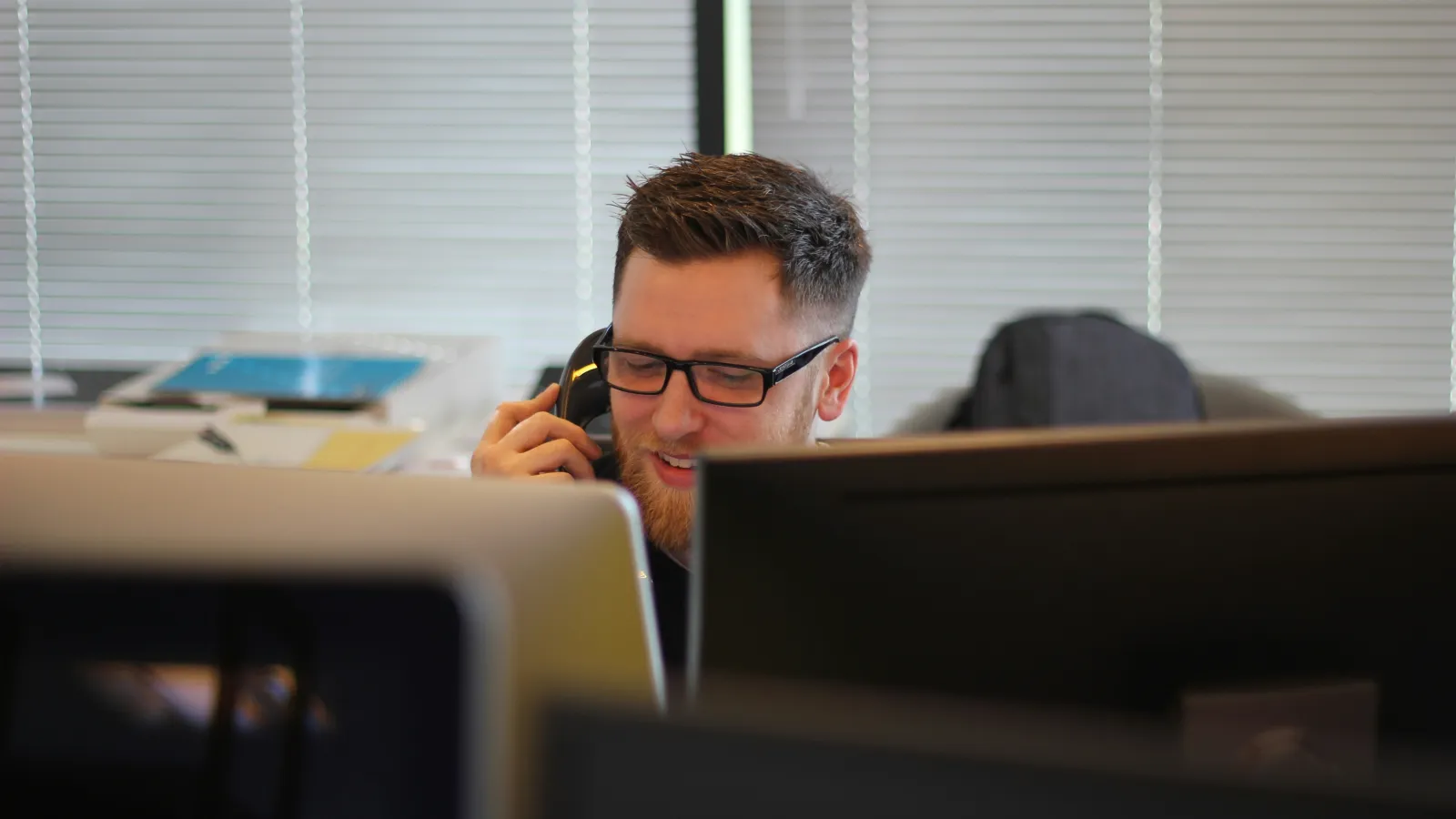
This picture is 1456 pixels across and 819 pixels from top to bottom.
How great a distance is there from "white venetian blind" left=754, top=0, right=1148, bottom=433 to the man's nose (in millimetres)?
1531

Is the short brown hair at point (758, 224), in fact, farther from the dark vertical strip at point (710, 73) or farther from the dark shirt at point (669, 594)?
the dark vertical strip at point (710, 73)

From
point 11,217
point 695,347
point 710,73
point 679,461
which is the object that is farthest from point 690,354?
point 11,217

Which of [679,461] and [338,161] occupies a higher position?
[338,161]

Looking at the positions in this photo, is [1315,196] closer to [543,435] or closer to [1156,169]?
[1156,169]

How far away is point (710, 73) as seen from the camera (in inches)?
115

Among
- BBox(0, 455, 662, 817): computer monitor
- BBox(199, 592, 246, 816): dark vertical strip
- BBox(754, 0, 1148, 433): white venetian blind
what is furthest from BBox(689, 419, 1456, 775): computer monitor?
BBox(754, 0, 1148, 433): white venetian blind

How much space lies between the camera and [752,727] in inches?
19.6

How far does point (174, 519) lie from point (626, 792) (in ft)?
1.12

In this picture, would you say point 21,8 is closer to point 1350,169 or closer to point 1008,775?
point 1350,169

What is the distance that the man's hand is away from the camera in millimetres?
1554

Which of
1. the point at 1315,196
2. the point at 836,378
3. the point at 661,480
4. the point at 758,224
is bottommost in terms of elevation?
the point at 661,480

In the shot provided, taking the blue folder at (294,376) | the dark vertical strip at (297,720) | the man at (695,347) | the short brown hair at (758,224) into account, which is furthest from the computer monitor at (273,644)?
the blue folder at (294,376)

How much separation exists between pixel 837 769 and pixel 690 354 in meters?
1.07

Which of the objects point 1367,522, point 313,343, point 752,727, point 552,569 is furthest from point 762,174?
point 313,343
